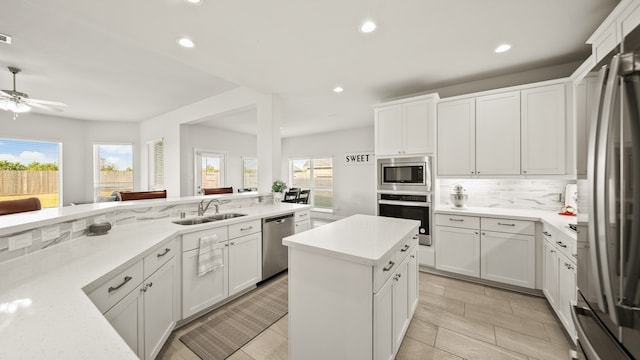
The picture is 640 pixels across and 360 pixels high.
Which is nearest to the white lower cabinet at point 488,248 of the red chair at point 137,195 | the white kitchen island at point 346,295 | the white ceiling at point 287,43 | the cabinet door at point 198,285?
the white kitchen island at point 346,295

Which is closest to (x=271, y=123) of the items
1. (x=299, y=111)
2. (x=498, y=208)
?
(x=299, y=111)

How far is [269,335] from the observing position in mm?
1992

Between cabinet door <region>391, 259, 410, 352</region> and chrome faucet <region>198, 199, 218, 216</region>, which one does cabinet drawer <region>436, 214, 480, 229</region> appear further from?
chrome faucet <region>198, 199, 218, 216</region>

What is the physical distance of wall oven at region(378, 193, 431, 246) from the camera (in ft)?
10.4

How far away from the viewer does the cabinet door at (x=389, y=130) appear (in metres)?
3.39

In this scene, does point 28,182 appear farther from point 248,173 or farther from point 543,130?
point 543,130

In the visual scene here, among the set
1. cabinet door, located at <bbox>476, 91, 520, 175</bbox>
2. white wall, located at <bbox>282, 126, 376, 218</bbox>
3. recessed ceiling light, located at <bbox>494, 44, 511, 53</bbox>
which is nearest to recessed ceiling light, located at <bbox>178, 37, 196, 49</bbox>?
recessed ceiling light, located at <bbox>494, 44, 511, 53</bbox>

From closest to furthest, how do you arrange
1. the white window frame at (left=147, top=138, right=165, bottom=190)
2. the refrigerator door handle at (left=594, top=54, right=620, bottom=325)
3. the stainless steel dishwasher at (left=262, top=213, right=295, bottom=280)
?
the refrigerator door handle at (left=594, top=54, right=620, bottom=325)
the stainless steel dishwasher at (left=262, top=213, right=295, bottom=280)
the white window frame at (left=147, top=138, right=165, bottom=190)

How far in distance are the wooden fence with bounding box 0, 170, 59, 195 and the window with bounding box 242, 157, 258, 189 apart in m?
4.29

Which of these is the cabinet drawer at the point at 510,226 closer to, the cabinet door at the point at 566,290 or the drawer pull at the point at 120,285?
the cabinet door at the point at 566,290

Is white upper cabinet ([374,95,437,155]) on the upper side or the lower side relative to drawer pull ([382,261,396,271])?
→ upper

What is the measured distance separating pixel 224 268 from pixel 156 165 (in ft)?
16.5

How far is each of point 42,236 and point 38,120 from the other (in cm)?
612

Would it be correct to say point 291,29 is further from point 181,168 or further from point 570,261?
point 181,168
